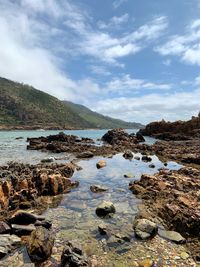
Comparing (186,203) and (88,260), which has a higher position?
(186,203)

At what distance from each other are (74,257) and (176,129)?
11996 cm

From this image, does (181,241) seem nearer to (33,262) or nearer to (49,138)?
(33,262)

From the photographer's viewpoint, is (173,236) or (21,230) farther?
(173,236)

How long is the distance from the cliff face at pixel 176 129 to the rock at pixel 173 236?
283ft

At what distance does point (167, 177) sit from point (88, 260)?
15.8m

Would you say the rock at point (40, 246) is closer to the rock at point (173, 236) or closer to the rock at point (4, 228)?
the rock at point (4, 228)

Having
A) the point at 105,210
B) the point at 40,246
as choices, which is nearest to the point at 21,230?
the point at 40,246

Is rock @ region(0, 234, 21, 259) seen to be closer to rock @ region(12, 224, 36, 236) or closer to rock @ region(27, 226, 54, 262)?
rock @ region(12, 224, 36, 236)

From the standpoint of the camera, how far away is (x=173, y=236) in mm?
13211

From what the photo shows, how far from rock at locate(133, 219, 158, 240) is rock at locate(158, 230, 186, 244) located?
438 mm

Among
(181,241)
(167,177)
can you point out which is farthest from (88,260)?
(167,177)

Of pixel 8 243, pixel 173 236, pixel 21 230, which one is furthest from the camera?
pixel 173 236

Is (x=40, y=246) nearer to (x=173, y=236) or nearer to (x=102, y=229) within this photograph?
(x=102, y=229)

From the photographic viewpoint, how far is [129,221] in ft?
49.7
